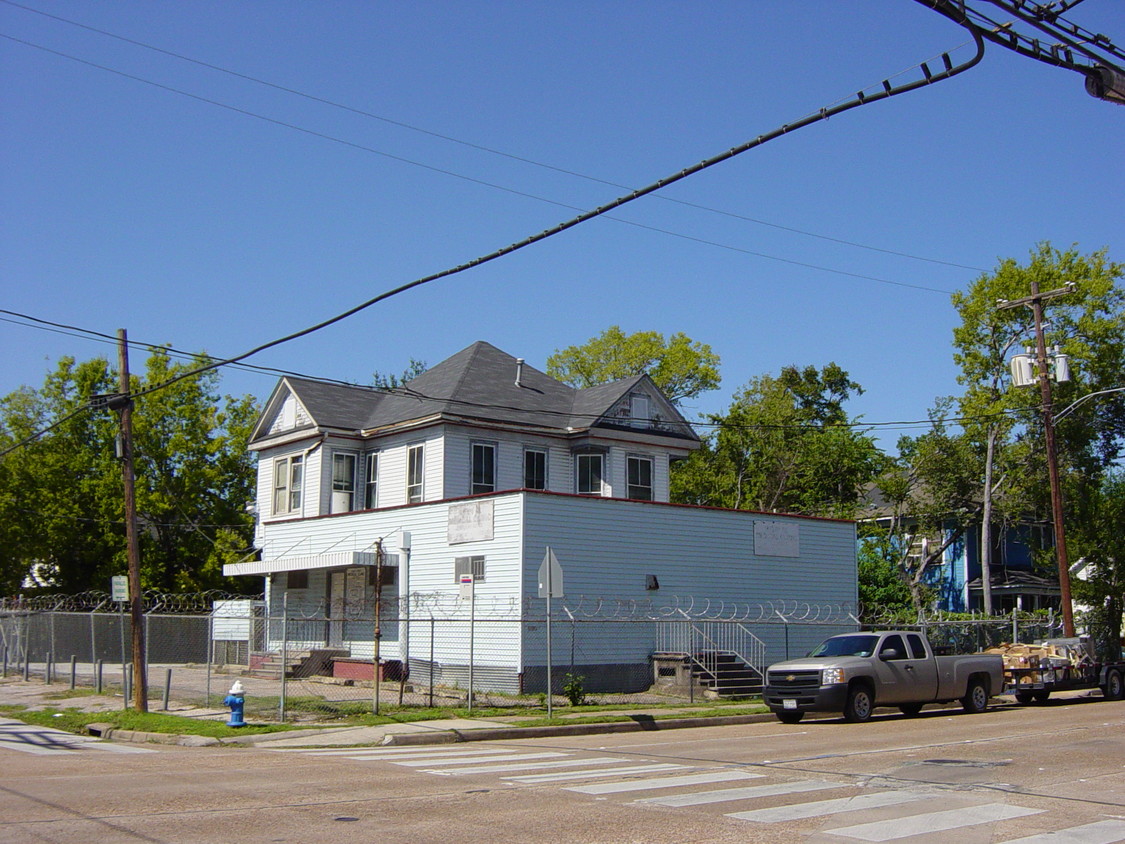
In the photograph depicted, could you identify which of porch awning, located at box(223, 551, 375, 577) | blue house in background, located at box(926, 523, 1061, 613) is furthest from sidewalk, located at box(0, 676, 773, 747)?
blue house in background, located at box(926, 523, 1061, 613)

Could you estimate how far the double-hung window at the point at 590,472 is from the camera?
34.4 metres

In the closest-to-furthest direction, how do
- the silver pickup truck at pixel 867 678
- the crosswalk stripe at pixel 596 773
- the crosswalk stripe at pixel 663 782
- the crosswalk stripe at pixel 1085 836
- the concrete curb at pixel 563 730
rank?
the crosswalk stripe at pixel 1085 836, the crosswalk stripe at pixel 663 782, the crosswalk stripe at pixel 596 773, the concrete curb at pixel 563 730, the silver pickup truck at pixel 867 678

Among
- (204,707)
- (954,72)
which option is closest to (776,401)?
(204,707)

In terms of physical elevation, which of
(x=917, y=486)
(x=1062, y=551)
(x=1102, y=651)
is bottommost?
(x=1102, y=651)

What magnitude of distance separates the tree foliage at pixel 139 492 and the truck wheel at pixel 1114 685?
3813 cm

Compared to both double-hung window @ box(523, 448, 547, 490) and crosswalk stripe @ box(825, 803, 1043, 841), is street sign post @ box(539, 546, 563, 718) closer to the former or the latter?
crosswalk stripe @ box(825, 803, 1043, 841)

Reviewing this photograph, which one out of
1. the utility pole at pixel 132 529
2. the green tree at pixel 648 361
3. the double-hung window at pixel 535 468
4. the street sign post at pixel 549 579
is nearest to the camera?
the street sign post at pixel 549 579

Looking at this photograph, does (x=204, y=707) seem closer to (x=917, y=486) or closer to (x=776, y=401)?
(x=917, y=486)

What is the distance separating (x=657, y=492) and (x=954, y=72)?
25.0m

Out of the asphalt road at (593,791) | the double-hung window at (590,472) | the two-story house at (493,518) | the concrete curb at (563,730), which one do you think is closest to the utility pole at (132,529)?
the asphalt road at (593,791)

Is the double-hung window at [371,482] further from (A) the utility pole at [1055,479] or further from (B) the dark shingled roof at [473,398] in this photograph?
(A) the utility pole at [1055,479]

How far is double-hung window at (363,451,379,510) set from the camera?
112 ft

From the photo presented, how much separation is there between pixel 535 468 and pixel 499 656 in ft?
29.6

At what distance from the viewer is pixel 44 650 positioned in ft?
127
